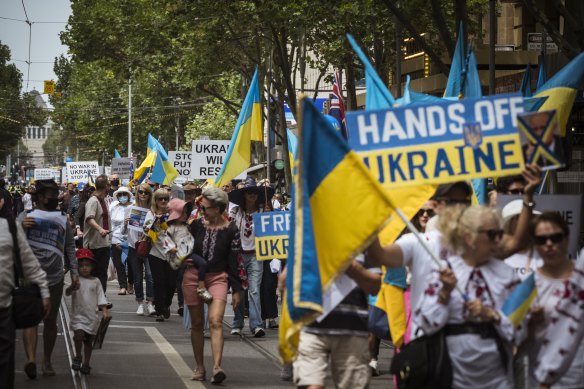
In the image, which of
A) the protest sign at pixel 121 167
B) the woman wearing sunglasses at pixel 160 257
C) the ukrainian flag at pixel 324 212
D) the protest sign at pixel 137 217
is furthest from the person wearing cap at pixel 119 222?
the protest sign at pixel 121 167

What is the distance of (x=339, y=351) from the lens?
25.7 feet

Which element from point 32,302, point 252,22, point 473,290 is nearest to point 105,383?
point 32,302

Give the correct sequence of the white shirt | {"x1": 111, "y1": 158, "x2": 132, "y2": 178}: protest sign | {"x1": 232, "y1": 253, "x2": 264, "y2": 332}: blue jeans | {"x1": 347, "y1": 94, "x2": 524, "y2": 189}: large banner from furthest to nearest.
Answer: {"x1": 111, "y1": 158, "x2": 132, "y2": 178}: protest sign
{"x1": 232, "y1": 253, "x2": 264, "y2": 332}: blue jeans
the white shirt
{"x1": 347, "y1": 94, "x2": 524, "y2": 189}: large banner

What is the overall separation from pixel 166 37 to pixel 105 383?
1083 inches

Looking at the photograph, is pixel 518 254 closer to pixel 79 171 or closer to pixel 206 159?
pixel 206 159

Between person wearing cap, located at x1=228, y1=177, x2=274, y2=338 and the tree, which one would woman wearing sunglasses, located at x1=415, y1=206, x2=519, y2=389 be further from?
the tree

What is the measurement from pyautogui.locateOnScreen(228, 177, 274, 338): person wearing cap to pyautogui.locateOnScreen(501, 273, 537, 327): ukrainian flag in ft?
30.1

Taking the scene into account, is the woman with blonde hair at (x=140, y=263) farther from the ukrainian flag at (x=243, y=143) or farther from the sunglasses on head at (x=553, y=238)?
the sunglasses on head at (x=553, y=238)

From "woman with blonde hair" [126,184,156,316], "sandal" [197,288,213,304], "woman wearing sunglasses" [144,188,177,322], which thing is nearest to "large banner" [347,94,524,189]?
"sandal" [197,288,213,304]

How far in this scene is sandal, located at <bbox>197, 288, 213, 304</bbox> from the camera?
1191 cm

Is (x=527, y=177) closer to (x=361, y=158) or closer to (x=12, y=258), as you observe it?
(x=361, y=158)

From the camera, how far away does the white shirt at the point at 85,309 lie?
12.2 m

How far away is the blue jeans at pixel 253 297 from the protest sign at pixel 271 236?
38.0 inches

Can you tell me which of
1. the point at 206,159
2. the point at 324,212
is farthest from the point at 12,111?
the point at 324,212
